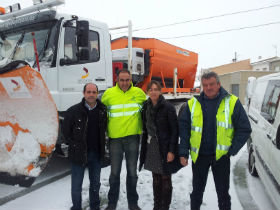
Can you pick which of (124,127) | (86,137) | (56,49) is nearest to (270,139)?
(124,127)

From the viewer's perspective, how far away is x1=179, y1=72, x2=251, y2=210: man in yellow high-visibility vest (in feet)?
7.19

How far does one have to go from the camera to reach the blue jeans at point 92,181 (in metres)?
2.62

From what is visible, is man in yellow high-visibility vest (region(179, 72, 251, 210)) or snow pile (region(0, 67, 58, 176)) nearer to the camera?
man in yellow high-visibility vest (region(179, 72, 251, 210))

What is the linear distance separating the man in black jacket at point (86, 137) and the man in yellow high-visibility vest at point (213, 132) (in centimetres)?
95

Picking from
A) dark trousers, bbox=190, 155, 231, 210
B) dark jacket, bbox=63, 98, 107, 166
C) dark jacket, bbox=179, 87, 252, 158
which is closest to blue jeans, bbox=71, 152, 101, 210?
dark jacket, bbox=63, 98, 107, 166

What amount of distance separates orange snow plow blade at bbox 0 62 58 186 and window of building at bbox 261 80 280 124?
108 inches

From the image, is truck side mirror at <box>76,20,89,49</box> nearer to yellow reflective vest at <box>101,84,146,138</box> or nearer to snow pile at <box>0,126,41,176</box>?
yellow reflective vest at <box>101,84,146,138</box>

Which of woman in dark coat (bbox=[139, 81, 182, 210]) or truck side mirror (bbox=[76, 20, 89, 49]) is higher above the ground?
truck side mirror (bbox=[76, 20, 89, 49])

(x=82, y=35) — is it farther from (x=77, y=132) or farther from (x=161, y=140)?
(x=161, y=140)

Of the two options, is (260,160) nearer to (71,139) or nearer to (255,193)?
(255,193)

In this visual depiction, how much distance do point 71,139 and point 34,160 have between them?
651 mm

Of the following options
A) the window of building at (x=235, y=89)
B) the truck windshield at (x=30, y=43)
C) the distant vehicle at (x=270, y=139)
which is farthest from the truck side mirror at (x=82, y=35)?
the window of building at (x=235, y=89)

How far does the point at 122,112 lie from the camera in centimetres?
270

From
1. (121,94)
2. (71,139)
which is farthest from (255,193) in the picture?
(71,139)
